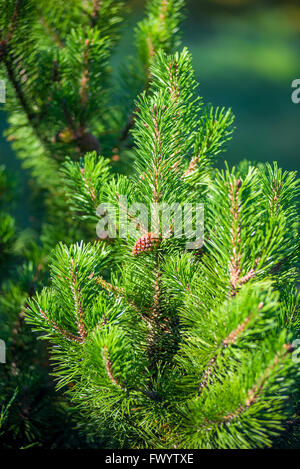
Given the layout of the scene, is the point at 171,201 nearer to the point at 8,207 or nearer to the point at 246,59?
the point at 8,207

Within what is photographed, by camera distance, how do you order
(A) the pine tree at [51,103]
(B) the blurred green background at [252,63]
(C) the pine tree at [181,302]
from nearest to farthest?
(C) the pine tree at [181,302], (A) the pine tree at [51,103], (B) the blurred green background at [252,63]

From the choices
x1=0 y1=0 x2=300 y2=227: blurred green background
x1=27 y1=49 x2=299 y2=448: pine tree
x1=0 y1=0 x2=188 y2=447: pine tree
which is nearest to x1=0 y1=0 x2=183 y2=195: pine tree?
x1=0 y1=0 x2=188 y2=447: pine tree

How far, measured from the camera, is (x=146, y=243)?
35 cm

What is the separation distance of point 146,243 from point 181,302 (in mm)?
62

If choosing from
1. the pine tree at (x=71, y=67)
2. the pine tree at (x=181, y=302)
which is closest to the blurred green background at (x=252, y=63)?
the pine tree at (x=71, y=67)

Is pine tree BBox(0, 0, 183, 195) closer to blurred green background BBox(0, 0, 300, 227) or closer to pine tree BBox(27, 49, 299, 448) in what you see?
pine tree BBox(27, 49, 299, 448)

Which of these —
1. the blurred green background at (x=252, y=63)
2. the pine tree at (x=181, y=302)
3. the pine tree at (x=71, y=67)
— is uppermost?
the blurred green background at (x=252, y=63)

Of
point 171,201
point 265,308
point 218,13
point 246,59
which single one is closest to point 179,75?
point 171,201

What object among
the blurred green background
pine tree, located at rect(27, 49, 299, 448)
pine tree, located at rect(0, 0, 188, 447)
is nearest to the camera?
pine tree, located at rect(27, 49, 299, 448)

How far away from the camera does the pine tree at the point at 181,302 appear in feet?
0.94

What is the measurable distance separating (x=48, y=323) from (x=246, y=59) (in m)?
2.04

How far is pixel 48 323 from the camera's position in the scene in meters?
0.34

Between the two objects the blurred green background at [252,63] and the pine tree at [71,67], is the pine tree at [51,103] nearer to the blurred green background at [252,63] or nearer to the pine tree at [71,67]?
the pine tree at [71,67]

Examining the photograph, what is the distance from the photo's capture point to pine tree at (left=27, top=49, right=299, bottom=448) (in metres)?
0.29
